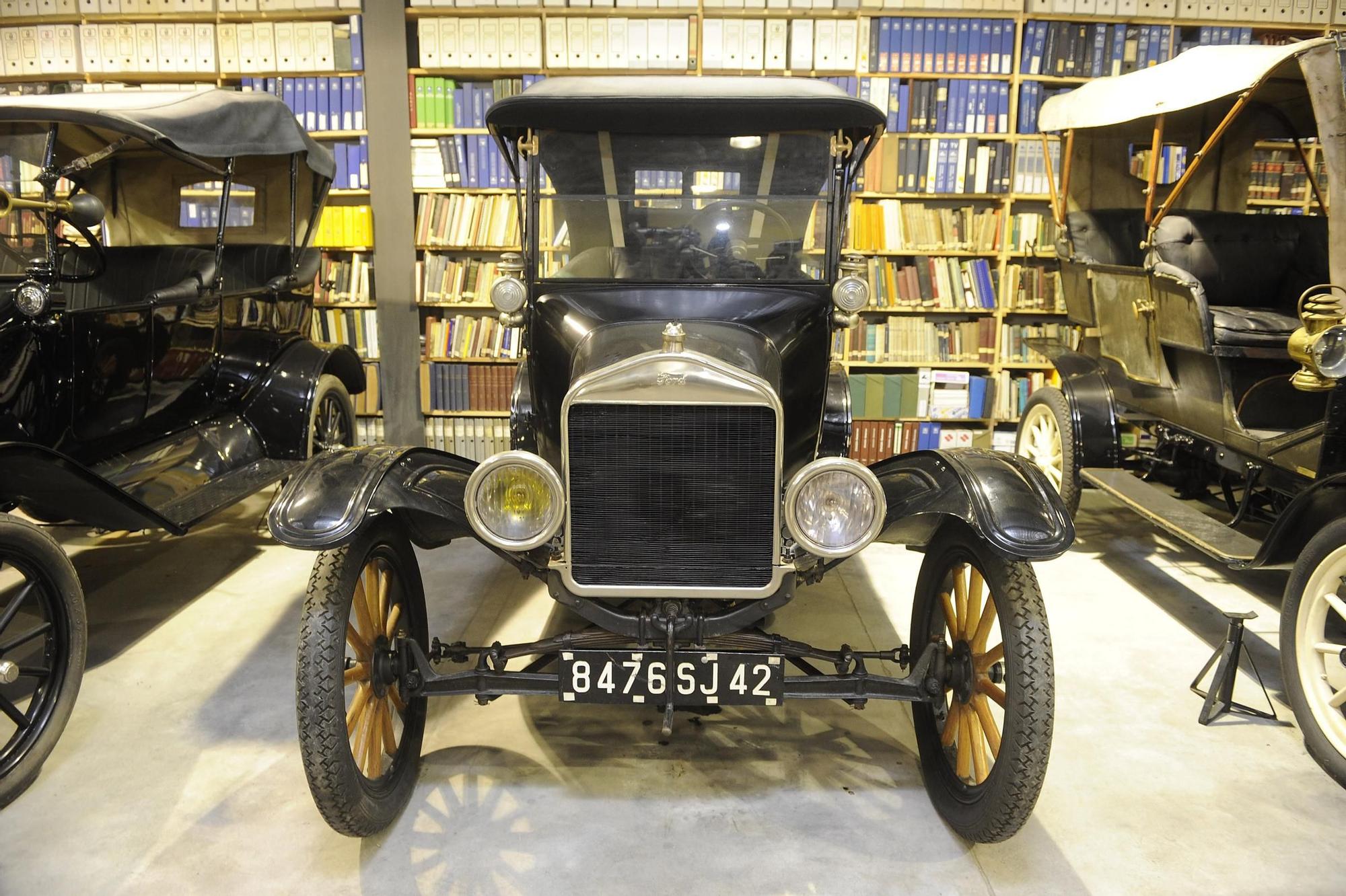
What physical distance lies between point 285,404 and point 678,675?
289cm

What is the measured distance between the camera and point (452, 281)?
592 centimetres

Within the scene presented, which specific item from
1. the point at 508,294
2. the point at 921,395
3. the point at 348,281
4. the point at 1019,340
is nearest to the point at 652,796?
the point at 508,294

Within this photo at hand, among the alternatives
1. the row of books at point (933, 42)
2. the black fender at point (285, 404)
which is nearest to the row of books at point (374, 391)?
the black fender at point (285, 404)

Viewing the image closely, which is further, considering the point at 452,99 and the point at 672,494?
the point at 452,99

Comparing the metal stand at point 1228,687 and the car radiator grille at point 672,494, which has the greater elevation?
the car radiator grille at point 672,494

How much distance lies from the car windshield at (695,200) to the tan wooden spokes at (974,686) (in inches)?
43.6

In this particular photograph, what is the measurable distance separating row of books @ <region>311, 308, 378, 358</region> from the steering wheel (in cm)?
368

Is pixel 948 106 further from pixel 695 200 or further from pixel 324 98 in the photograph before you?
pixel 324 98

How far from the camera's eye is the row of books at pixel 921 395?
5859mm

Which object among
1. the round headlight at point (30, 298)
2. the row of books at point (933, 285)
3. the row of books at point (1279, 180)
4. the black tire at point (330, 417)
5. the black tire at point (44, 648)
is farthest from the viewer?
the row of books at point (1279, 180)

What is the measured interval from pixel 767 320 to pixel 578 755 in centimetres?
140

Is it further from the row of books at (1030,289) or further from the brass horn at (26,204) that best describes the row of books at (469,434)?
the row of books at (1030,289)

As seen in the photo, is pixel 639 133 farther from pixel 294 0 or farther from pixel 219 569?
pixel 294 0

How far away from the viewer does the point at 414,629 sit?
2.69 m
